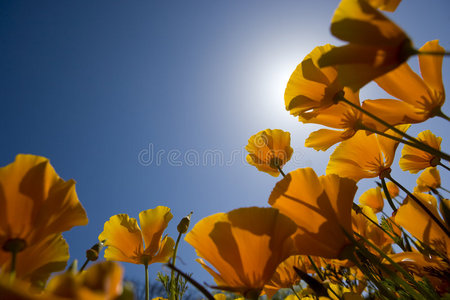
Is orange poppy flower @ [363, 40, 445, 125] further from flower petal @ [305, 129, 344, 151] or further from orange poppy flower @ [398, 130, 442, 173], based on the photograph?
orange poppy flower @ [398, 130, 442, 173]

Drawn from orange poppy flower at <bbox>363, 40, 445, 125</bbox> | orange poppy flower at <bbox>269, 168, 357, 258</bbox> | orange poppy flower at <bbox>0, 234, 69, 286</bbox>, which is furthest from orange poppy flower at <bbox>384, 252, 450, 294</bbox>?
orange poppy flower at <bbox>0, 234, 69, 286</bbox>

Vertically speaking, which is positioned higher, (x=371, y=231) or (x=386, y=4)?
(x=386, y=4)

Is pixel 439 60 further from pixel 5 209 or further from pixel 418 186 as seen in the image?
pixel 418 186

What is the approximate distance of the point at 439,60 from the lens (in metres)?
0.73

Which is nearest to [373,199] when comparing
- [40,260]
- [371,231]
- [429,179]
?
[429,179]

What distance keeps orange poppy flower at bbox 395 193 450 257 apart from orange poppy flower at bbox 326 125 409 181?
1.12 feet

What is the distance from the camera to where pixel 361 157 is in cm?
121

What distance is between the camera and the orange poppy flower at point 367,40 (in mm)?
513

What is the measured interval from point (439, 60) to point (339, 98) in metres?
0.27

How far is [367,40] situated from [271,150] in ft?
3.74

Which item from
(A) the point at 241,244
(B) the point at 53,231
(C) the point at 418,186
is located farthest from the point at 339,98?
(C) the point at 418,186

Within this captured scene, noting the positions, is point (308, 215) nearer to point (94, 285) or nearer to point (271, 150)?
point (94, 285)

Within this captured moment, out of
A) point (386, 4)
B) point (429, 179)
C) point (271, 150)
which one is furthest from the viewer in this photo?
point (429, 179)

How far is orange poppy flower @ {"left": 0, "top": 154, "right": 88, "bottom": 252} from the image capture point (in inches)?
18.9
